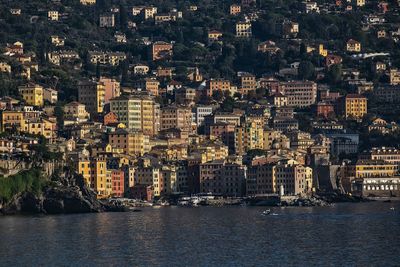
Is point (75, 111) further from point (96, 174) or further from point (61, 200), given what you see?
point (61, 200)

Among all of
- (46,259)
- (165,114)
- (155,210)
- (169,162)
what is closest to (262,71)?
(165,114)

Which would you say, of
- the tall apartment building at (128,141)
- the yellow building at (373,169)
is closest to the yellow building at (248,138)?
the tall apartment building at (128,141)

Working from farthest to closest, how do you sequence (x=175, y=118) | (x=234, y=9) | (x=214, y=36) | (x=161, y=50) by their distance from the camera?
(x=234, y=9), (x=214, y=36), (x=161, y=50), (x=175, y=118)

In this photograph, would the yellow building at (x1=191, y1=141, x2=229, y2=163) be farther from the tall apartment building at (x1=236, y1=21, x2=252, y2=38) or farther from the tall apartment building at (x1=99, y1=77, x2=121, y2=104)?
the tall apartment building at (x1=236, y1=21, x2=252, y2=38)

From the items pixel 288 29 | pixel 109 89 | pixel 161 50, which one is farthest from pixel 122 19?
pixel 109 89

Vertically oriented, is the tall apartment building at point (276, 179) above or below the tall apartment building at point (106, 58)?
below

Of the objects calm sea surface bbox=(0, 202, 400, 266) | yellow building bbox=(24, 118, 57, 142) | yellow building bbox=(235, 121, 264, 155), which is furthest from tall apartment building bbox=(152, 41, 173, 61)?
calm sea surface bbox=(0, 202, 400, 266)

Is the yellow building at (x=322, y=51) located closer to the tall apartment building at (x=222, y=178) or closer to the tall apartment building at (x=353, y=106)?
the tall apartment building at (x=353, y=106)
